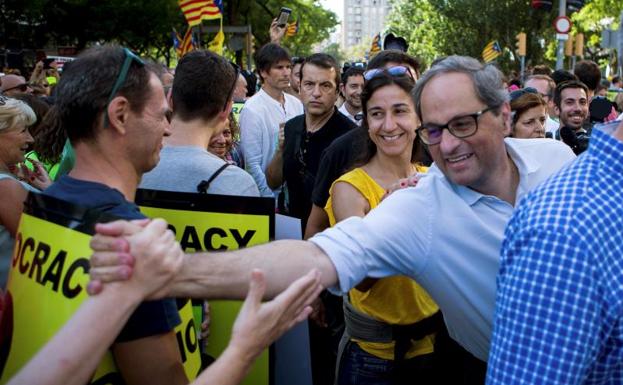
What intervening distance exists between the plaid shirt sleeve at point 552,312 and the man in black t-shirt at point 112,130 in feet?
3.01

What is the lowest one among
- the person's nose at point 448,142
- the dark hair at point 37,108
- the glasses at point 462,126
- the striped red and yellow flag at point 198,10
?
the dark hair at point 37,108

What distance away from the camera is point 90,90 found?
2.13m

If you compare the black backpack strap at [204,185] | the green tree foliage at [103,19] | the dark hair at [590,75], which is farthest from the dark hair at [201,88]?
the green tree foliage at [103,19]

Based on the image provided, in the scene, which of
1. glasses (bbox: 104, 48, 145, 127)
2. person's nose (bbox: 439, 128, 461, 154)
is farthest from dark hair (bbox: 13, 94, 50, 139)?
person's nose (bbox: 439, 128, 461, 154)

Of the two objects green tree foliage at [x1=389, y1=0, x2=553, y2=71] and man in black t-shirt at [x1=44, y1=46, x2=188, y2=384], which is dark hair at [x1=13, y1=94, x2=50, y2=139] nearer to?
man in black t-shirt at [x1=44, y1=46, x2=188, y2=384]

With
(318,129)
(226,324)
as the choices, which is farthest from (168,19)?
(226,324)

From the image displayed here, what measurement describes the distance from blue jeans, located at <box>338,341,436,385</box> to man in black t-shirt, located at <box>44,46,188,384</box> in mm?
1243

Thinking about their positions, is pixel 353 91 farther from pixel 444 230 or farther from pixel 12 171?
pixel 444 230

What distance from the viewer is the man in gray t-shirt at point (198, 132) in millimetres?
2998

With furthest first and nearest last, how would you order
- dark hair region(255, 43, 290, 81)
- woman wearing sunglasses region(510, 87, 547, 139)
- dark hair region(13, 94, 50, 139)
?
dark hair region(255, 43, 290, 81), woman wearing sunglasses region(510, 87, 547, 139), dark hair region(13, 94, 50, 139)

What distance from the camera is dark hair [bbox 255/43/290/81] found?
654 cm

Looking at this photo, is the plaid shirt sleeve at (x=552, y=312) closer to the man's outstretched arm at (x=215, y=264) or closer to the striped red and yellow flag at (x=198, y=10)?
the man's outstretched arm at (x=215, y=264)

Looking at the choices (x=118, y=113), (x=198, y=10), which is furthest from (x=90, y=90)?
(x=198, y=10)

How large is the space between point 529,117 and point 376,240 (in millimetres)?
3324
